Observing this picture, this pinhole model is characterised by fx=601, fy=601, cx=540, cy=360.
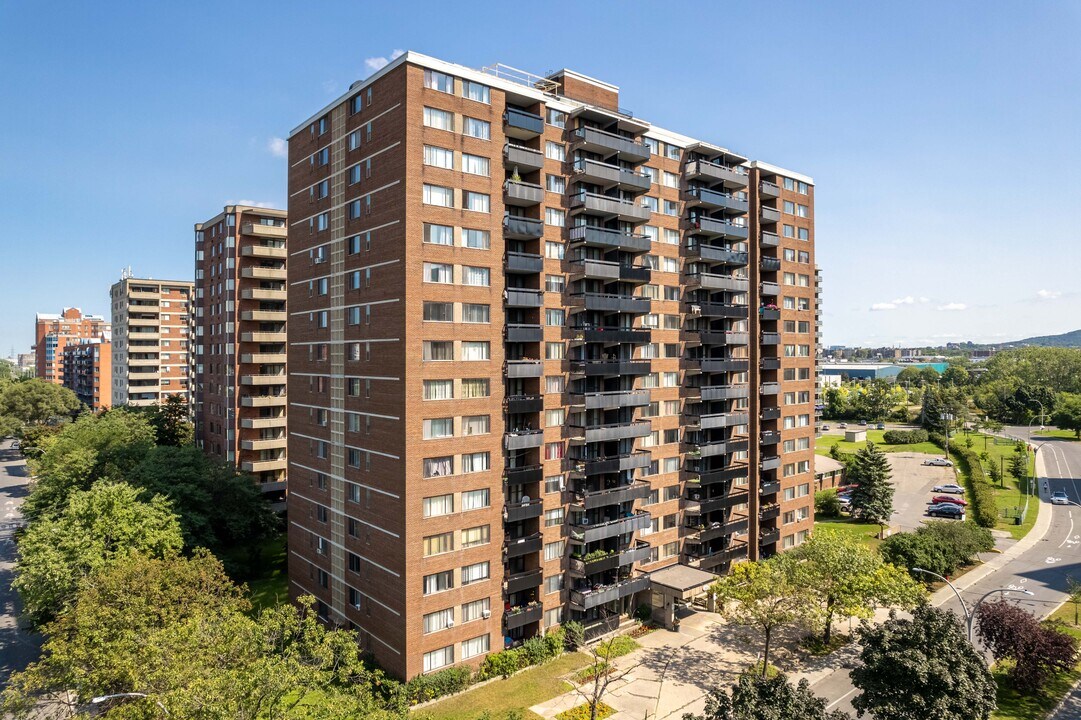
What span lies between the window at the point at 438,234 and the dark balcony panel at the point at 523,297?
236 inches

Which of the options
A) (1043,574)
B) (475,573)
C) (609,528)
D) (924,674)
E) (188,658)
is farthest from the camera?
(1043,574)

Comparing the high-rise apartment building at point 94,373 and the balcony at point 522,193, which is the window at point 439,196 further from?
the high-rise apartment building at point 94,373

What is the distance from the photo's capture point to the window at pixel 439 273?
42.6 meters

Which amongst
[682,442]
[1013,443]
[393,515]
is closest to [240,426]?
[393,515]

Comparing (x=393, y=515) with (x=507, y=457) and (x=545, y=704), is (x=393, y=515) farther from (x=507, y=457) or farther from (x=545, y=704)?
(x=545, y=704)

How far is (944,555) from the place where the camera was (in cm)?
6181

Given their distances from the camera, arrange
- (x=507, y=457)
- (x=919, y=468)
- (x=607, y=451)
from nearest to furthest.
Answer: (x=507, y=457) → (x=607, y=451) → (x=919, y=468)

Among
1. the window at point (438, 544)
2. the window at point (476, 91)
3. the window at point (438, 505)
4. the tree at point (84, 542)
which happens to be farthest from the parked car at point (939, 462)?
the tree at point (84, 542)

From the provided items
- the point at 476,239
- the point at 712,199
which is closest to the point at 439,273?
the point at 476,239

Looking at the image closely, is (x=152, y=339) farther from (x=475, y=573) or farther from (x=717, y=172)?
(x=717, y=172)

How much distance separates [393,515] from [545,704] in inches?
649

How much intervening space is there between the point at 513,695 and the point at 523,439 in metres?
17.9

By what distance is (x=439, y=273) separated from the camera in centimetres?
4312

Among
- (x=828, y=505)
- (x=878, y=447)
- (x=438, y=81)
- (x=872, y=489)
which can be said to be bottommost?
(x=828, y=505)
